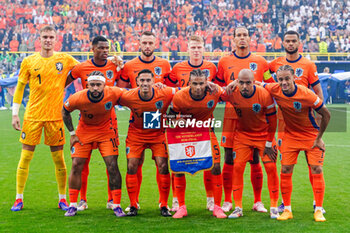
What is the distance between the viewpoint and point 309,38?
29.7 m

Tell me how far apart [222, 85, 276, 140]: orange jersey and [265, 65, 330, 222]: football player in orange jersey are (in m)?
0.13

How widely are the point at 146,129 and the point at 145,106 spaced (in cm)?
31

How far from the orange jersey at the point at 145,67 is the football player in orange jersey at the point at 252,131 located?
1.13 meters

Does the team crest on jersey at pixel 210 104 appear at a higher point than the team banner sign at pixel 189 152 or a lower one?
higher

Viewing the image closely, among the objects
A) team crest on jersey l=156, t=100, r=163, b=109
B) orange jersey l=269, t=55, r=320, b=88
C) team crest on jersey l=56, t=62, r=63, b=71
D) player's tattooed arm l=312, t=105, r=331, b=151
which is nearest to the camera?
player's tattooed arm l=312, t=105, r=331, b=151

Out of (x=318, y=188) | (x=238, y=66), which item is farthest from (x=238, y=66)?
(x=318, y=188)

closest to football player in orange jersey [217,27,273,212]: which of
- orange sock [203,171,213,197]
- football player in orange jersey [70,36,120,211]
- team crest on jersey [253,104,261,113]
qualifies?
orange sock [203,171,213,197]

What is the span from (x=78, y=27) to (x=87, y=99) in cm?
2544

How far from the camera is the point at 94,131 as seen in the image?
593 cm

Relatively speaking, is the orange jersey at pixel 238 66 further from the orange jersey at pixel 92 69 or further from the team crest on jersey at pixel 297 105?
the orange jersey at pixel 92 69

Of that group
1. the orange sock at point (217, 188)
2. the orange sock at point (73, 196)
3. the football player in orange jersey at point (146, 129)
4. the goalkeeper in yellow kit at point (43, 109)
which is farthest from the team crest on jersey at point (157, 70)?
the orange sock at point (73, 196)

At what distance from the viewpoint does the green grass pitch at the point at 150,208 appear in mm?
5117

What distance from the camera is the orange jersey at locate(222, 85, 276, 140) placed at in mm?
5590

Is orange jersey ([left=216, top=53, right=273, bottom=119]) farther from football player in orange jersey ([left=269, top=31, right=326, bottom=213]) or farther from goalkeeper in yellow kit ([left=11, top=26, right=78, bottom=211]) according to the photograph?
goalkeeper in yellow kit ([left=11, top=26, right=78, bottom=211])
